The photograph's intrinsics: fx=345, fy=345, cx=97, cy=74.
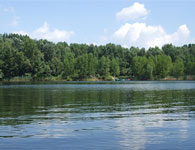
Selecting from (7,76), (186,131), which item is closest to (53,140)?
(186,131)

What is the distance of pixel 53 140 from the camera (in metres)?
20.8

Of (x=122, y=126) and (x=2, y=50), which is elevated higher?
(x=2, y=50)

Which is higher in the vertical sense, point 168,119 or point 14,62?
point 14,62

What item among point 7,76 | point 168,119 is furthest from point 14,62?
point 168,119

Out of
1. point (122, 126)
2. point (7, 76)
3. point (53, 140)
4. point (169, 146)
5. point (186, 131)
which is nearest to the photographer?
point (169, 146)

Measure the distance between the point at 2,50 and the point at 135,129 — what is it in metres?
182

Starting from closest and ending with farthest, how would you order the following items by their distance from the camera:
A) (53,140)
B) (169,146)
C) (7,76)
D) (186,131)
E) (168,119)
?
(169,146)
(53,140)
(186,131)
(168,119)
(7,76)

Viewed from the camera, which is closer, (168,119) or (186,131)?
(186,131)

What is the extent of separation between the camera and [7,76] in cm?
19588

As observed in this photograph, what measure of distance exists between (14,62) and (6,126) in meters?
178

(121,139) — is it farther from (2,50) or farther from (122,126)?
(2,50)

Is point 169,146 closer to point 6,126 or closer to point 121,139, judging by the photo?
point 121,139

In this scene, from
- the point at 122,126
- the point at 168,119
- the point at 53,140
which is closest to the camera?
the point at 53,140

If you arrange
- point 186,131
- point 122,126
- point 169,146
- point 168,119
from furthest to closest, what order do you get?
1. point 168,119
2. point 122,126
3. point 186,131
4. point 169,146
